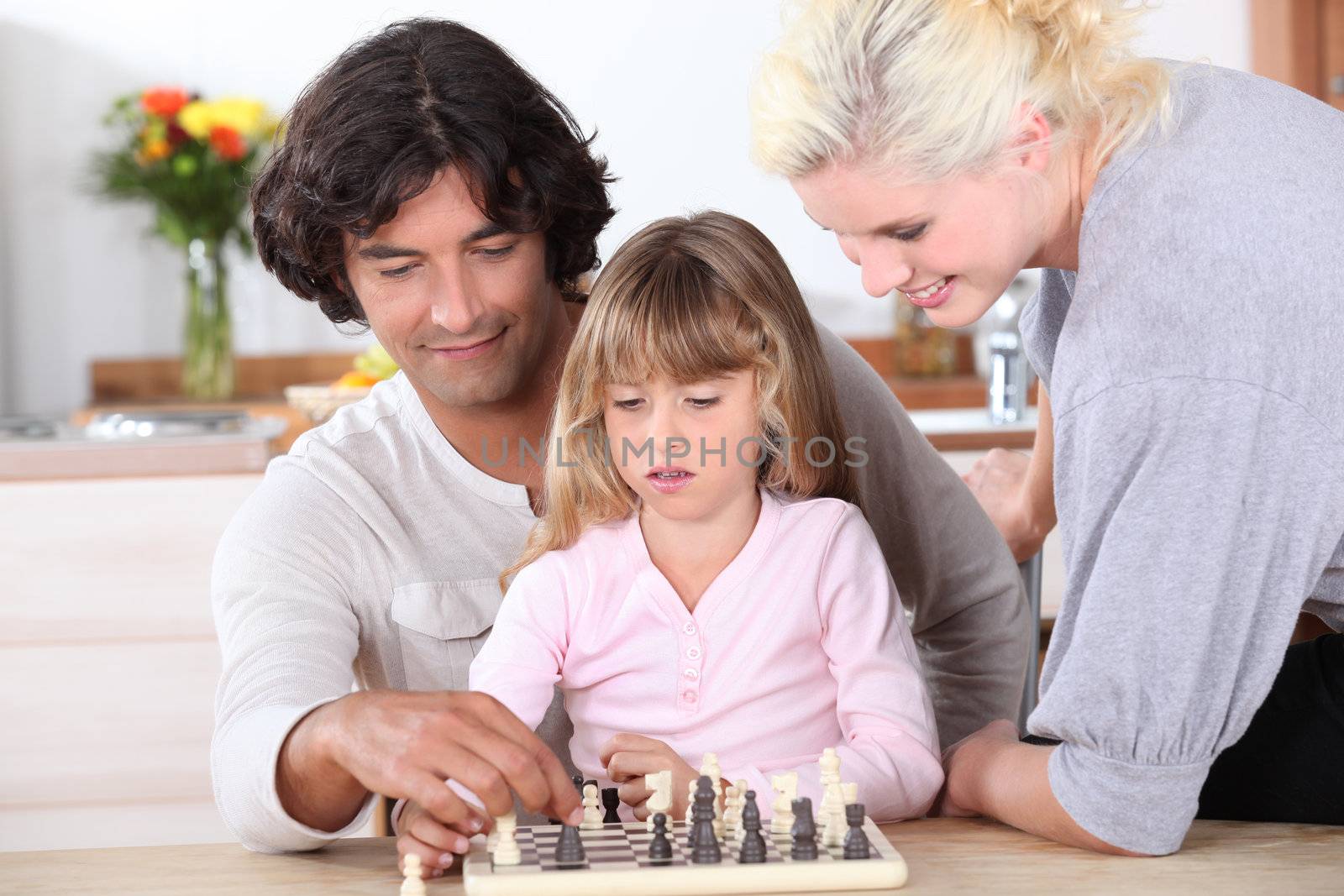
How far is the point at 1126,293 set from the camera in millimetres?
1051

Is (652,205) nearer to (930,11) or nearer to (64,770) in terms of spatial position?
(64,770)

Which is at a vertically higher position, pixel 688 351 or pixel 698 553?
pixel 688 351

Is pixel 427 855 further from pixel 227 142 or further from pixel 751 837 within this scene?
pixel 227 142

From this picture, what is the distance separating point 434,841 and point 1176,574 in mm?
577

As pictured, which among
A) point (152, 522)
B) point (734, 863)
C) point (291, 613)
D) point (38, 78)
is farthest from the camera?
point (38, 78)

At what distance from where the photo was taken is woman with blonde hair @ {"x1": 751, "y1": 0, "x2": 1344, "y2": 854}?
1.02m

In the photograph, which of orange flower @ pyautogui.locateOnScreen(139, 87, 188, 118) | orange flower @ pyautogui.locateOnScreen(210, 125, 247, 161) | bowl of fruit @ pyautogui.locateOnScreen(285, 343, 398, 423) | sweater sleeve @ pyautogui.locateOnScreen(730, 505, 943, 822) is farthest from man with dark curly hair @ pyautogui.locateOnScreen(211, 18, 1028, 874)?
orange flower @ pyautogui.locateOnScreen(139, 87, 188, 118)

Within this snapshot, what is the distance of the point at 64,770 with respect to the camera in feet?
8.81

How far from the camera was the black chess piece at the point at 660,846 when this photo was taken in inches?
40.2

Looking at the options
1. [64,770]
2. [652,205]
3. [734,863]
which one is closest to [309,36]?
[652,205]

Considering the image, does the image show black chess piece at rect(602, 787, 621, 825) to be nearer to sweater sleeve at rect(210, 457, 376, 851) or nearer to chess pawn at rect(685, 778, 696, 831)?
chess pawn at rect(685, 778, 696, 831)

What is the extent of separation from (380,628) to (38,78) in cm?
308

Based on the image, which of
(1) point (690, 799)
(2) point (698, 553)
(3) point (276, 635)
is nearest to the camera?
(1) point (690, 799)

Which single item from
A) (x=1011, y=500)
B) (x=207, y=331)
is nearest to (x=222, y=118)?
(x=207, y=331)
